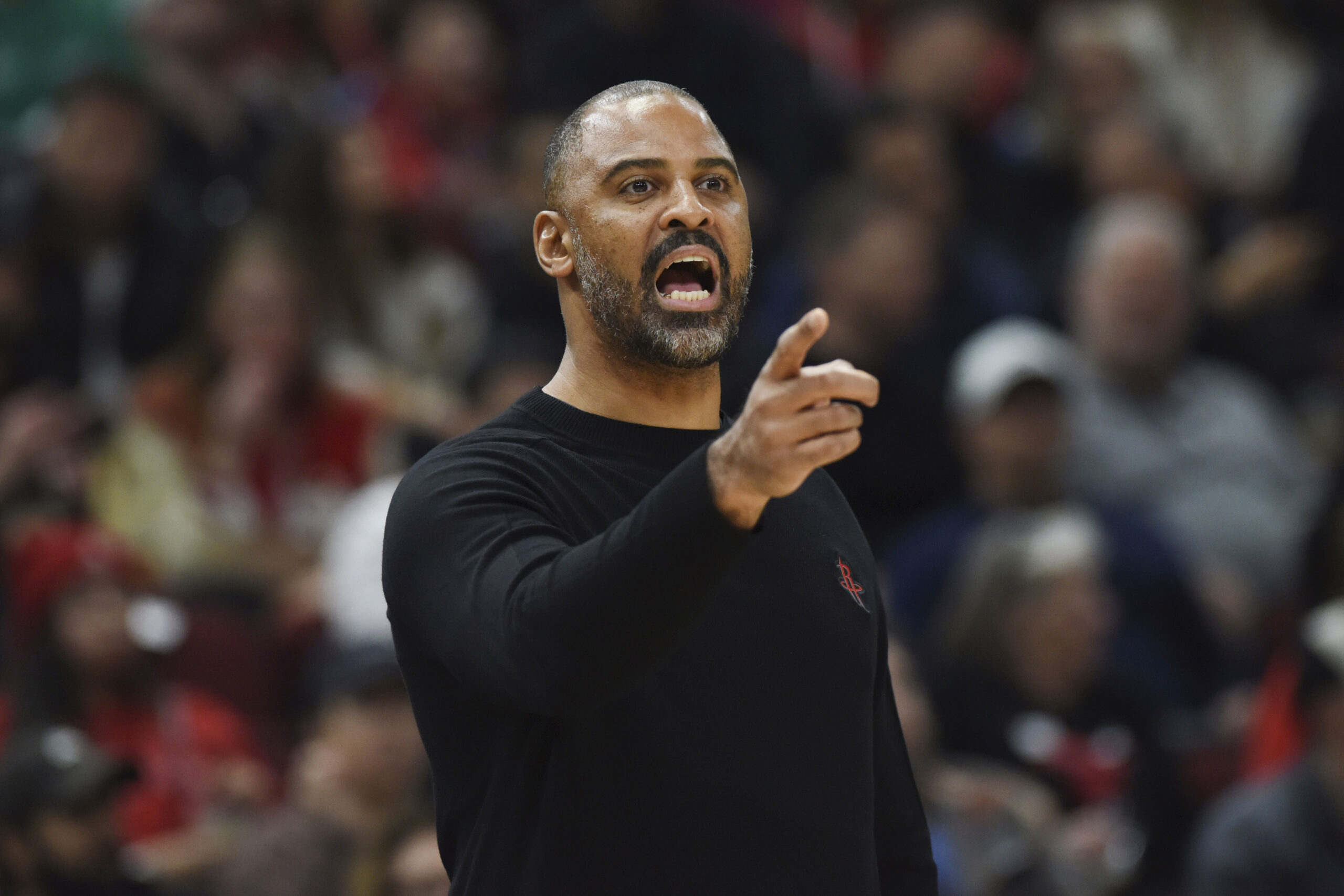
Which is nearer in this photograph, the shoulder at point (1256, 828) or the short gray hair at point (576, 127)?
the short gray hair at point (576, 127)

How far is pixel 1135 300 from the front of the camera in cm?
670

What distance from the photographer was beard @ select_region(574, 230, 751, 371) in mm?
2135

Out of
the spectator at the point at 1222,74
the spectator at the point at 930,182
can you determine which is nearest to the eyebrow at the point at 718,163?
the spectator at the point at 930,182

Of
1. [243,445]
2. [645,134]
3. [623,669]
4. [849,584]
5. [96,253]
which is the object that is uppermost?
[96,253]

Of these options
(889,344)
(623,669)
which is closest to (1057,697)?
(889,344)

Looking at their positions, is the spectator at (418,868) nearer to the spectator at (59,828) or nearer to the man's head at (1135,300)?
the spectator at (59,828)

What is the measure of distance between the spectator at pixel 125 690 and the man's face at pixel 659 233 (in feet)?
10.2

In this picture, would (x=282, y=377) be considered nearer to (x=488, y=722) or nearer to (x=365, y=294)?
(x=365, y=294)

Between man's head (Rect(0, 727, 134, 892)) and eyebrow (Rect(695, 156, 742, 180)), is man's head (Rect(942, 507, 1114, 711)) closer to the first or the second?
man's head (Rect(0, 727, 134, 892))

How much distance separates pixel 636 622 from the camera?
1.75 m

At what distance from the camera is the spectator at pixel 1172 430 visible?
6.54 m

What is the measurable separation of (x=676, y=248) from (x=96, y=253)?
4878mm

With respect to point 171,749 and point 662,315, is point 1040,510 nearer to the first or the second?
point 171,749

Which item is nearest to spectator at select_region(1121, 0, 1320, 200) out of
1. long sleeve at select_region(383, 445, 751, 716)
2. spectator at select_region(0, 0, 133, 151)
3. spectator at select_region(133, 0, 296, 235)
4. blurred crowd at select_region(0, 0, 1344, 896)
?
blurred crowd at select_region(0, 0, 1344, 896)
